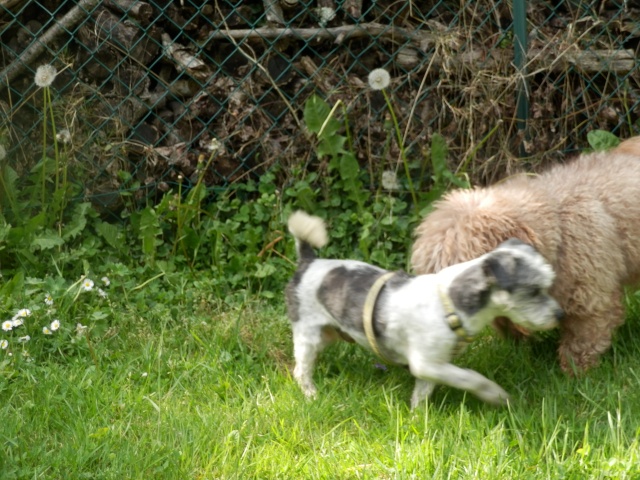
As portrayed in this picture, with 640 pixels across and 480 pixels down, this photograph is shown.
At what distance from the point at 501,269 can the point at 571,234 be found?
0.66 meters

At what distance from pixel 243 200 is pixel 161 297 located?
0.99 metres

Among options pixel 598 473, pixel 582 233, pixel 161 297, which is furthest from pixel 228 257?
pixel 598 473

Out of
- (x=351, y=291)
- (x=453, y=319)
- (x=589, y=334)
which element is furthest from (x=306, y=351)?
(x=589, y=334)

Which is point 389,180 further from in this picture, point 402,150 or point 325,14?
point 325,14

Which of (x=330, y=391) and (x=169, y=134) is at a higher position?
(x=169, y=134)

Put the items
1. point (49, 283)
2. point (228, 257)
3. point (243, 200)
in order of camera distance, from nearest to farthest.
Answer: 1. point (49, 283)
2. point (228, 257)
3. point (243, 200)

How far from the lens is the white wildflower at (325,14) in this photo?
5.61 meters

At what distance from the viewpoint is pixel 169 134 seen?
5719mm

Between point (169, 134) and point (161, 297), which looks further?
point (169, 134)

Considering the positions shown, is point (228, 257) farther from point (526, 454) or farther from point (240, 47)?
point (526, 454)

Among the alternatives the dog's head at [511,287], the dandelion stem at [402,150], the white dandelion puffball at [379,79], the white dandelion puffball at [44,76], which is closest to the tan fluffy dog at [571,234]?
the dog's head at [511,287]

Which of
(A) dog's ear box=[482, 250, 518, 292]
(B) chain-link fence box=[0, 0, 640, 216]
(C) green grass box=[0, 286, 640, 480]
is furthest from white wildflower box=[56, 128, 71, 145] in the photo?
(A) dog's ear box=[482, 250, 518, 292]

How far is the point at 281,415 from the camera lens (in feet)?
12.8

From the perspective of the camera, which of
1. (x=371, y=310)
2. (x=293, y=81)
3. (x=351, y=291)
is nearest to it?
(x=371, y=310)
